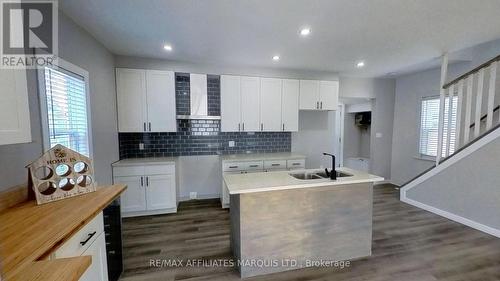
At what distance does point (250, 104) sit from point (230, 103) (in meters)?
0.38

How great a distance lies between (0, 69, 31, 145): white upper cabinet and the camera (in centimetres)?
90

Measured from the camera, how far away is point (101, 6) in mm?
1934

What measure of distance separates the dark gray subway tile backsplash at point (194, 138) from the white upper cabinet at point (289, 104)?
0.38 meters

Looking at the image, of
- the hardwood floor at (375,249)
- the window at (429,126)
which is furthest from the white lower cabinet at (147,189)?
the window at (429,126)

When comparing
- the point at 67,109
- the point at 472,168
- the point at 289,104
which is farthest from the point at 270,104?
the point at 472,168

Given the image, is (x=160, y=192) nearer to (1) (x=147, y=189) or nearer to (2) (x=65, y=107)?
(1) (x=147, y=189)

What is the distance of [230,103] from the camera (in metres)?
3.78

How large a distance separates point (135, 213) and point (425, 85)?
6.09m

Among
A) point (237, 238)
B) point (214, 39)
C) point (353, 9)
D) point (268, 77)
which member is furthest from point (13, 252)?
point (268, 77)

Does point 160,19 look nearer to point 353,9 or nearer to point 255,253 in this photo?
point 353,9

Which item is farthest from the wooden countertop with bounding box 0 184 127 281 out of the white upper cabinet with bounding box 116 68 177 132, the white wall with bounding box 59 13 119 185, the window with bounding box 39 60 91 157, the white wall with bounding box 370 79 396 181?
the white wall with bounding box 370 79 396 181

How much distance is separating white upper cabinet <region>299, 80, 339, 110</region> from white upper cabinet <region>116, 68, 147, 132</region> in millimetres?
2901

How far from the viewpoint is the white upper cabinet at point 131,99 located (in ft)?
10.9

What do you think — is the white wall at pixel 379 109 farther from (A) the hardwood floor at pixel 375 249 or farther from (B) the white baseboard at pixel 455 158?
(A) the hardwood floor at pixel 375 249
